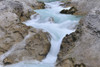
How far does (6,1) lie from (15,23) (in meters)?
3.05

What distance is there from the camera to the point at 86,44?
5289 millimetres

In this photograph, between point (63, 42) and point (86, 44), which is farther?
point (63, 42)

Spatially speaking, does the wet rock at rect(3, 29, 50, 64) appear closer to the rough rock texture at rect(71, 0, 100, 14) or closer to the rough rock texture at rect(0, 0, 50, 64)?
the rough rock texture at rect(0, 0, 50, 64)

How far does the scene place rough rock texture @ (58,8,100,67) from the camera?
4.80m

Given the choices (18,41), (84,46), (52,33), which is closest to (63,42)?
(84,46)

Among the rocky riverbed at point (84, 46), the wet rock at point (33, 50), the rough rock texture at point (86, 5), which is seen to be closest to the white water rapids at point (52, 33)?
the wet rock at point (33, 50)

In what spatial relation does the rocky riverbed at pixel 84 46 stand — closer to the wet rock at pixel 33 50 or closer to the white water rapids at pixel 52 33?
the white water rapids at pixel 52 33

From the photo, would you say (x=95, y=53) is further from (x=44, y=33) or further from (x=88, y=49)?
(x=44, y=33)

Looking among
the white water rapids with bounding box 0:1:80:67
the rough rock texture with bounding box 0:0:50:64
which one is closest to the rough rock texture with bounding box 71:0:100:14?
the white water rapids with bounding box 0:1:80:67

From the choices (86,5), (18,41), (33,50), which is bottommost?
(33,50)

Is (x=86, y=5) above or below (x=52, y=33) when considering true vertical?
above

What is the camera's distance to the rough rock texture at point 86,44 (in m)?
4.80

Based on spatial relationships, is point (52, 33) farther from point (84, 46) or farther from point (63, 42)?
point (84, 46)

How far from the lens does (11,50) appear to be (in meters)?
6.46
